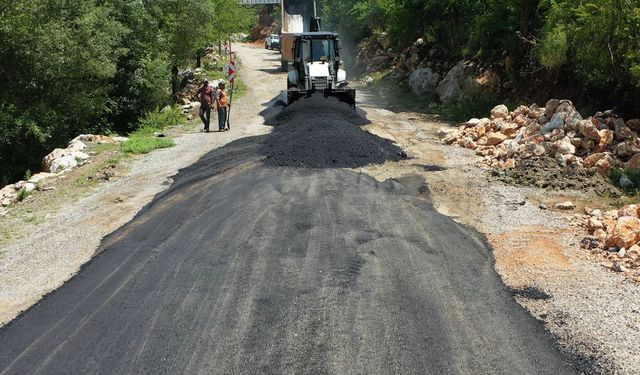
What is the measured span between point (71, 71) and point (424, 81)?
16544 millimetres

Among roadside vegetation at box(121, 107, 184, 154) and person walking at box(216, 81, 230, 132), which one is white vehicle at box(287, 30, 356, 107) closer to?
person walking at box(216, 81, 230, 132)

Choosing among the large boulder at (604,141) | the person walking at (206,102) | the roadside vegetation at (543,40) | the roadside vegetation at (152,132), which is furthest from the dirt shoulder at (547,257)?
the person walking at (206,102)

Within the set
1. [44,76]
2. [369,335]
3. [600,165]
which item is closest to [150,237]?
[369,335]

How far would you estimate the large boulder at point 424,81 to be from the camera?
28.9 meters

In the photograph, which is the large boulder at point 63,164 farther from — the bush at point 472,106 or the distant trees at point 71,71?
the bush at point 472,106

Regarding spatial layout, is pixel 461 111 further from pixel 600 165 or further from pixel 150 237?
pixel 150 237

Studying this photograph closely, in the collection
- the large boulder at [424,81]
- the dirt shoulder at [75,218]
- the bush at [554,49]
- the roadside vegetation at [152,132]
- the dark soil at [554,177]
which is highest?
the bush at [554,49]

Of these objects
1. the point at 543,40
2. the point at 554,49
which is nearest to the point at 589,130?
the point at 554,49

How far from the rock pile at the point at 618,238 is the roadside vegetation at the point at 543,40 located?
18.3 ft

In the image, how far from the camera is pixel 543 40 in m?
20.1

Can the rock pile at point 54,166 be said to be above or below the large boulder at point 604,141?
below

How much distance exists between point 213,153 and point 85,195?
400 cm

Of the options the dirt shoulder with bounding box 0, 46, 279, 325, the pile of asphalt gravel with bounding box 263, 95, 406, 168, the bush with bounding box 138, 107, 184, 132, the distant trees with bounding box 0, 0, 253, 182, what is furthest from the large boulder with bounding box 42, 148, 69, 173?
the pile of asphalt gravel with bounding box 263, 95, 406, 168

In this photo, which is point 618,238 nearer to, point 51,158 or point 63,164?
point 63,164
